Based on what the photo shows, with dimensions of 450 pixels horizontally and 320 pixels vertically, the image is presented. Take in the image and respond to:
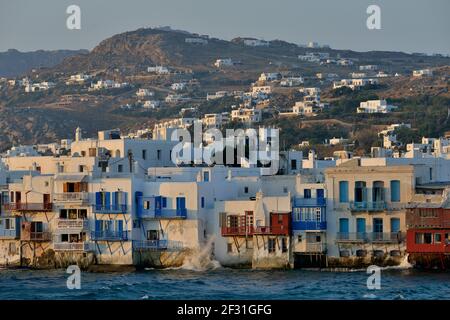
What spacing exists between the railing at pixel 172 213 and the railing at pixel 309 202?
341 centimetres

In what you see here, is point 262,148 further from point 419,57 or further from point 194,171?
point 419,57

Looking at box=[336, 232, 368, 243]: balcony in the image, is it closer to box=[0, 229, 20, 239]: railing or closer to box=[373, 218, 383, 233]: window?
box=[373, 218, 383, 233]: window

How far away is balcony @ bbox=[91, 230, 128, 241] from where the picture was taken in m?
48.0

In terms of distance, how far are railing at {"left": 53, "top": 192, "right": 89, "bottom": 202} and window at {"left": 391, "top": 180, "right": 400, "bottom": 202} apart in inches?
374

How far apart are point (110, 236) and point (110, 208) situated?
867 millimetres

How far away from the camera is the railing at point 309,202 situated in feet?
155

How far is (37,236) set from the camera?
4966 centimetres

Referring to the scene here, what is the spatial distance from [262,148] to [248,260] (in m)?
12.5

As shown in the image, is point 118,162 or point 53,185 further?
point 118,162

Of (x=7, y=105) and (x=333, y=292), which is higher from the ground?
(x=7, y=105)

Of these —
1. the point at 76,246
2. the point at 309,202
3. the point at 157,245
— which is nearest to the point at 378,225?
the point at 309,202

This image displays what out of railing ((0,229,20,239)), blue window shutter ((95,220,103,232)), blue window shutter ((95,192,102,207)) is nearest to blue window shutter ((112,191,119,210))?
blue window shutter ((95,192,102,207))

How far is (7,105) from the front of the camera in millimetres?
157625
